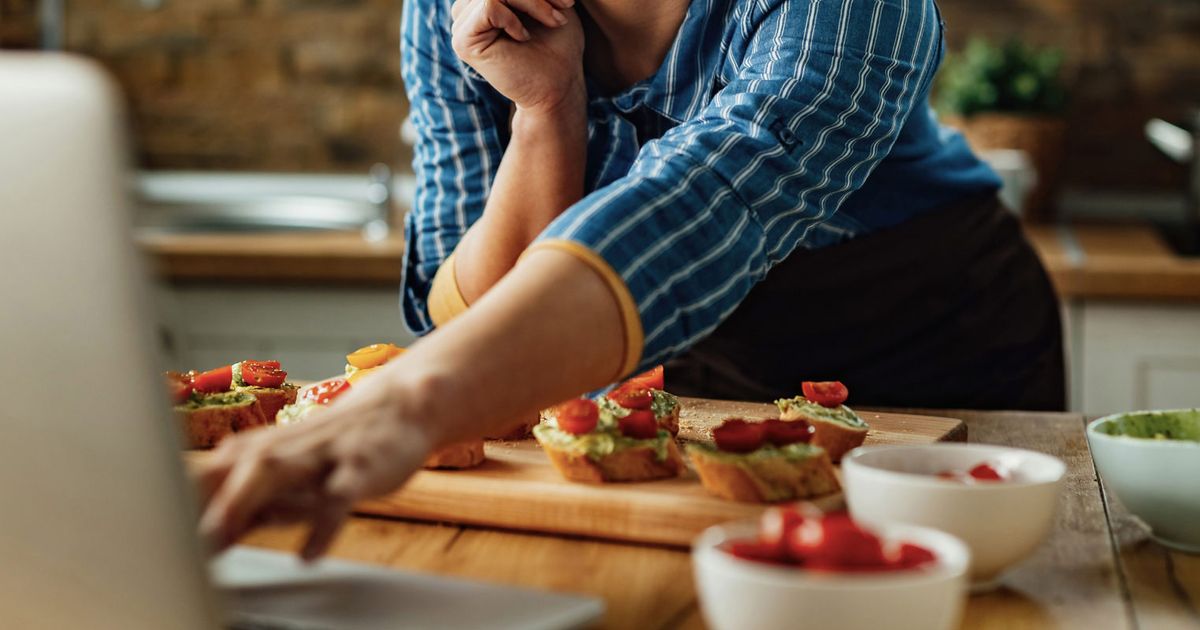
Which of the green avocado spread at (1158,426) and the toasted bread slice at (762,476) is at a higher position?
the green avocado spread at (1158,426)

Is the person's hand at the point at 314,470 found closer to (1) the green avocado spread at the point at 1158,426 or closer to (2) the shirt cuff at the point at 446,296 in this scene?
(1) the green avocado spread at the point at 1158,426

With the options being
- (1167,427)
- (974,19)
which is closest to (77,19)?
(974,19)

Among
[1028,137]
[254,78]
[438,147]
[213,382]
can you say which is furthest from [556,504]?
[254,78]

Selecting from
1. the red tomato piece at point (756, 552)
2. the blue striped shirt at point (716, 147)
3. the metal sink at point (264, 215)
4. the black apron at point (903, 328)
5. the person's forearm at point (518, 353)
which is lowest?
the metal sink at point (264, 215)

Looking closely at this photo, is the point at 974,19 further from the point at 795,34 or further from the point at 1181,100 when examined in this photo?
the point at 795,34

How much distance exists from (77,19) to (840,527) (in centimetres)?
289

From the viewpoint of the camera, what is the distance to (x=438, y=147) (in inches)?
57.0

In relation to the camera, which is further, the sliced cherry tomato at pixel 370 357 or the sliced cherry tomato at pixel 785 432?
the sliced cherry tomato at pixel 370 357

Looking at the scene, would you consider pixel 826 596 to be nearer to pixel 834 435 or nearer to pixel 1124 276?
pixel 834 435

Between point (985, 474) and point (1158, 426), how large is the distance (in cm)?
22

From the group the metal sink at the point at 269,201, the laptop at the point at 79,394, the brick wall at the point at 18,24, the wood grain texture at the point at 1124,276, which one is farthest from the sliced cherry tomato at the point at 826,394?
the brick wall at the point at 18,24

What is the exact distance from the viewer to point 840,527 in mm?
627

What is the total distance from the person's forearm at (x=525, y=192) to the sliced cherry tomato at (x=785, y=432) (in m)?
0.47

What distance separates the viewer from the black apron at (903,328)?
4.86 ft
